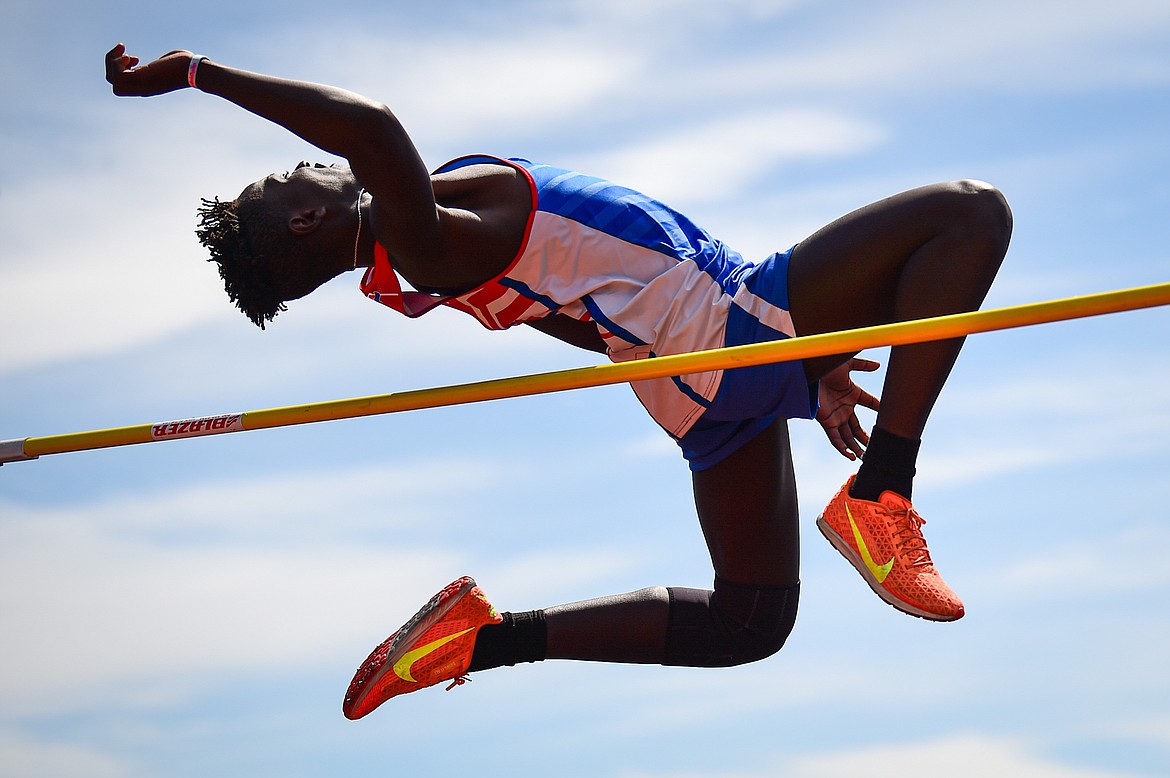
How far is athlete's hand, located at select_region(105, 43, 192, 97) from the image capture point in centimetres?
330

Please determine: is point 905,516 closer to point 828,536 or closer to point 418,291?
point 828,536

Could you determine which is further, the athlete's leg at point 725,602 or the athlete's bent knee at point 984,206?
the athlete's leg at point 725,602

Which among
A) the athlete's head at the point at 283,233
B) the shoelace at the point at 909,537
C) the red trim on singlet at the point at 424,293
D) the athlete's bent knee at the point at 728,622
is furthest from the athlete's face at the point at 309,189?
the shoelace at the point at 909,537

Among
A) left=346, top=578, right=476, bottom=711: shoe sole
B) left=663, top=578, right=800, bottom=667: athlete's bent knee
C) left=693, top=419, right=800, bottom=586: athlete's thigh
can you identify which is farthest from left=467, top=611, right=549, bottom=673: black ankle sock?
left=693, top=419, right=800, bottom=586: athlete's thigh

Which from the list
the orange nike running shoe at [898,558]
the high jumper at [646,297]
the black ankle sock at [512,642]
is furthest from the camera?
the black ankle sock at [512,642]

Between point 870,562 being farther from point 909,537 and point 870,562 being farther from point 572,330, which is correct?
point 572,330

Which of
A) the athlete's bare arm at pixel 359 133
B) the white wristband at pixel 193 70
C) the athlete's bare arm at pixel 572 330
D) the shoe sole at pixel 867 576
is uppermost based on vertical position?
the white wristband at pixel 193 70

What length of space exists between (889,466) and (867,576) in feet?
0.91

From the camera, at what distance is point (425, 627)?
13.1ft

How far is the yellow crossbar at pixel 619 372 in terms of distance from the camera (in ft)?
10.1

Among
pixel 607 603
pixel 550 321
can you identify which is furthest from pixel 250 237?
pixel 607 603

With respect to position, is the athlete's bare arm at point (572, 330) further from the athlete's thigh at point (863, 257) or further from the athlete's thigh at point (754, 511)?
the athlete's thigh at point (863, 257)

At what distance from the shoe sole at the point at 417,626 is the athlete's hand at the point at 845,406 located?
110cm

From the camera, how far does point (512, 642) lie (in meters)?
3.99
